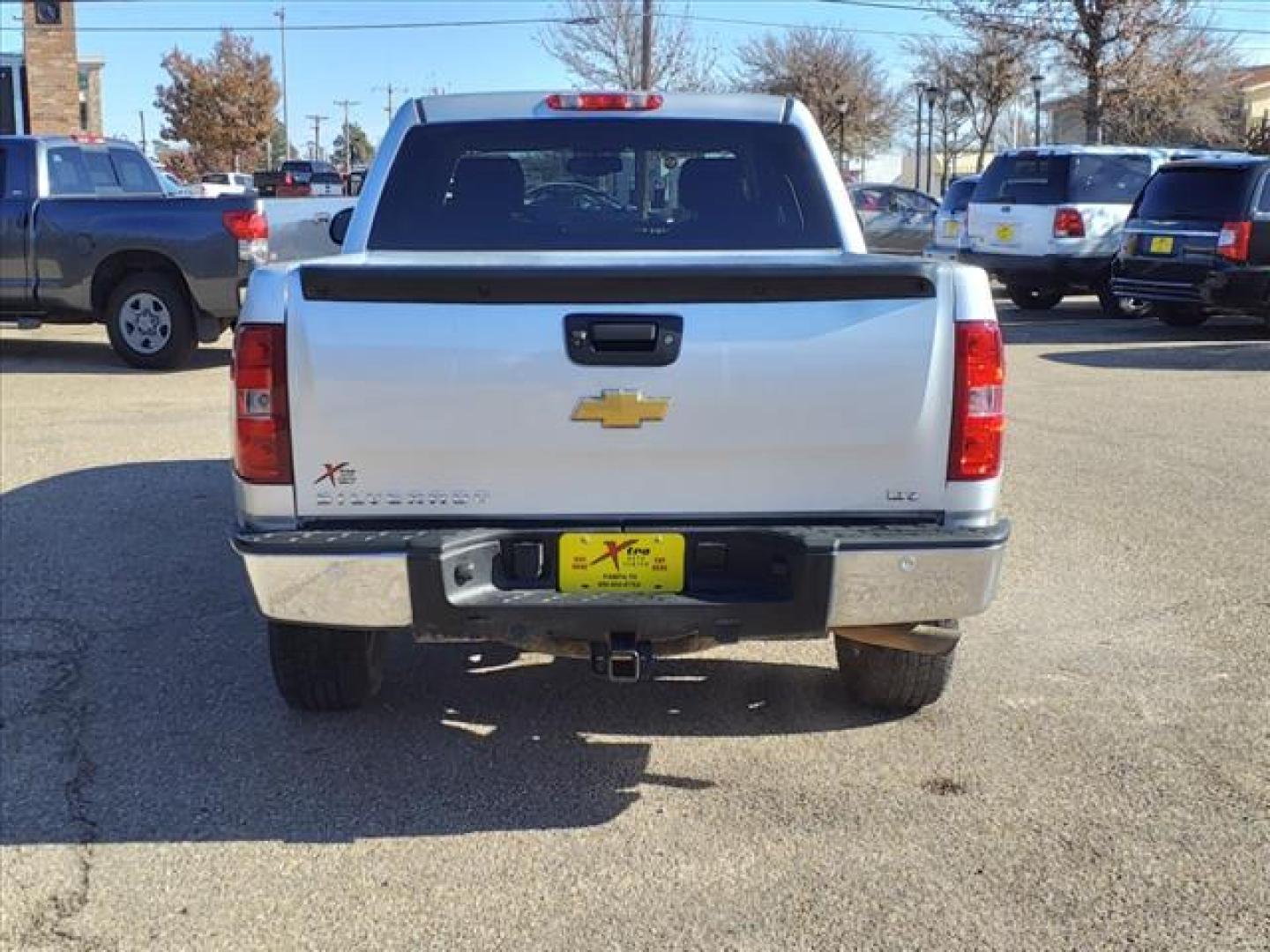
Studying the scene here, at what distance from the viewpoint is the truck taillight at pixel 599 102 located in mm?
4855

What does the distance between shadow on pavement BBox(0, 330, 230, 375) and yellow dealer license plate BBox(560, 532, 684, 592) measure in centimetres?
916

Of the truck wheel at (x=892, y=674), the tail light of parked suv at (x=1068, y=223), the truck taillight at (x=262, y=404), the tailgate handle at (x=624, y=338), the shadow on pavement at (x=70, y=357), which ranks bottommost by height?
the shadow on pavement at (x=70, y=357)

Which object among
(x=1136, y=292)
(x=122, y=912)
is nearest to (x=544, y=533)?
(x=122, y=912)

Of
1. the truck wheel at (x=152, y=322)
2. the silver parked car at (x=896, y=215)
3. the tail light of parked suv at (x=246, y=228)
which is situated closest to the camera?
the tail light of parked suv at (x=246, y=228)

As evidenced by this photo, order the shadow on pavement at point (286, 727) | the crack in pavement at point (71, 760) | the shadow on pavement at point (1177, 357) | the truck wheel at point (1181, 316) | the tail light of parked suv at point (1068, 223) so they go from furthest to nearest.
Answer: the tail light of parked suv at point (1068, 223)
the truck wheel at point (1181, 316)
the shadow on pavement at point (1177, 357)
the shadow on pavement at point (286, 727)
the crack in pavement at point (71, 760)

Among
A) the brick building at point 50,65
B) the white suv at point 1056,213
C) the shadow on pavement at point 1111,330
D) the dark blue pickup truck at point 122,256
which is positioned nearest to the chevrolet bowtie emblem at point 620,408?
the dark blue pickup truck at point 122,256

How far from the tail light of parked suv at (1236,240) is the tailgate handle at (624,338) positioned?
1108cm

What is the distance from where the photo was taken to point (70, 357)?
12859 mm

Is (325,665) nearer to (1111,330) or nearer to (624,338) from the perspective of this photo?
(624,338)

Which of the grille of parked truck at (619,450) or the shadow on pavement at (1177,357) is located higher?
the grille of parked truck at (619,450)

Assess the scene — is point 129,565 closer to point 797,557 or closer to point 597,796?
point 597,796

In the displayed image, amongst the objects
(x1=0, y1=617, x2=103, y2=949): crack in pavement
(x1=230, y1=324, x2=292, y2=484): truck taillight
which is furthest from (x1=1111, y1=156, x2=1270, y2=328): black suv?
(x1=230, y1=324, x2=292, y2=484): truck taillight

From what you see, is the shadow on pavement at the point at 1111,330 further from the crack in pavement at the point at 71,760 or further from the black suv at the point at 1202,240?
the crack in pavement at the point at 71,760

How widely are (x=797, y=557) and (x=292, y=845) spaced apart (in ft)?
5.01
